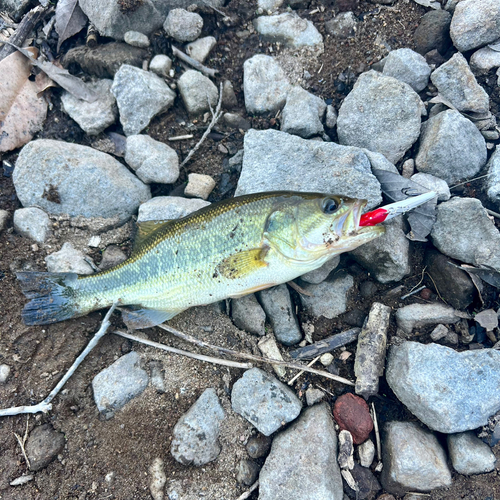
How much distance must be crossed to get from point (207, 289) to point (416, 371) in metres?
2.62

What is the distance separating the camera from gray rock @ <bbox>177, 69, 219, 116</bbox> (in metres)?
5.53

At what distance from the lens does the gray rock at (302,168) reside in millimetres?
4547

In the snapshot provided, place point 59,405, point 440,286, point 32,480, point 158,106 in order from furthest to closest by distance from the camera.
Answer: point 158,106 < point 440,286 < point 59,405 < point 32,480

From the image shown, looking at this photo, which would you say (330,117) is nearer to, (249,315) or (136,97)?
(136,97)

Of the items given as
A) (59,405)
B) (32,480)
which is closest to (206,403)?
(59,405)

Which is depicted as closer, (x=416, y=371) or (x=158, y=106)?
(x=416, y=371)

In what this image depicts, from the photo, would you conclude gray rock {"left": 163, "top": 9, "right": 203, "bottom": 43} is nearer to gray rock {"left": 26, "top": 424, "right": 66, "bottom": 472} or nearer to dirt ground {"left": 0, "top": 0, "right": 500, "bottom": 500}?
dirt ground {"left": 0, "top": 0, "right": 500, "bottom": 500}

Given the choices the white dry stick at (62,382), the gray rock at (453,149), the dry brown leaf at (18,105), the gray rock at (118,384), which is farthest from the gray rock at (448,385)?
the dry brown leaf at (18,105)

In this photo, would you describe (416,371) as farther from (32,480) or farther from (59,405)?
(32,480)

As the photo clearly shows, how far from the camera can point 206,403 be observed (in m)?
4.20

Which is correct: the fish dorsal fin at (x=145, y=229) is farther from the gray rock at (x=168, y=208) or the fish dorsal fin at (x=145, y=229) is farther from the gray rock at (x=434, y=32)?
the gray rock at (x=434, y=32)

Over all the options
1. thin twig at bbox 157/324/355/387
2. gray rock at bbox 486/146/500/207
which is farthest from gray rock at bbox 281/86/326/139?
thin twig at bbox 157/324/355/387

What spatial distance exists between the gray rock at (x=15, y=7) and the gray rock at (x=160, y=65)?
2.61m

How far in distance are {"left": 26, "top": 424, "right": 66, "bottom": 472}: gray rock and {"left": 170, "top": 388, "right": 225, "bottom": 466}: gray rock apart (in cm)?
131
